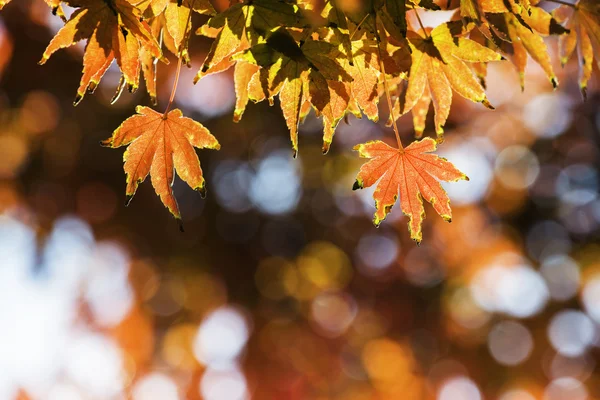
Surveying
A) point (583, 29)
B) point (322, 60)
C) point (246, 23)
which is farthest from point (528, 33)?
point (246, 23)

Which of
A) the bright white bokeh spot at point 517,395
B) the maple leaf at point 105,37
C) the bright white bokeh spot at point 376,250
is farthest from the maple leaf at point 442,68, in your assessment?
the bright white bokeh spot at point 517,395

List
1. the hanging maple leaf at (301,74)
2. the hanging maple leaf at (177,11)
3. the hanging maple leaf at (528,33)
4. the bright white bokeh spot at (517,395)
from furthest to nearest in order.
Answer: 1. the bright white bokeh spot at (517,395)
2. the hanging maple leaf at (528,33)
3. the hanging maple leaf at (177,11)
4. the hanging maple leaf at (301,74)

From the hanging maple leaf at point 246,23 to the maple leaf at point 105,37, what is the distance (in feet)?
0.39

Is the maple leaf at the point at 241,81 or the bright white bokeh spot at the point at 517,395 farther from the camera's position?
the bright white bokeh spot at the point at 517,395

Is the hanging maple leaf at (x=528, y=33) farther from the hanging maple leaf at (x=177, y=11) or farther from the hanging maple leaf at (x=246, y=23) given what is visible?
the hanging maple leaf at (x=177, y=11)

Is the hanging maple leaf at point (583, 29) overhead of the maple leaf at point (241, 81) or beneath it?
beneath

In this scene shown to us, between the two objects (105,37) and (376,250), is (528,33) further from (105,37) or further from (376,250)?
(376,250)

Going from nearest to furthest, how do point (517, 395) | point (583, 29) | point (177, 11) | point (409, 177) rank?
1. point (177, 11)
2. point (409, 177)
3. point (583, 29)
4. point (517, 395)

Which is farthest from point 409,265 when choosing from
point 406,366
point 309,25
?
point 309,25

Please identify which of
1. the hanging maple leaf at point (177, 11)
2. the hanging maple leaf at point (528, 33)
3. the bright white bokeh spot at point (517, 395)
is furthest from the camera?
the bright white bokeh spot at point (517, 395)

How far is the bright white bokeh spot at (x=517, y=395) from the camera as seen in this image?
254 inches

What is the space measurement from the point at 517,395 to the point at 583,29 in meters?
6.33

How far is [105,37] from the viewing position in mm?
958

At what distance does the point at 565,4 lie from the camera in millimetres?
1303
